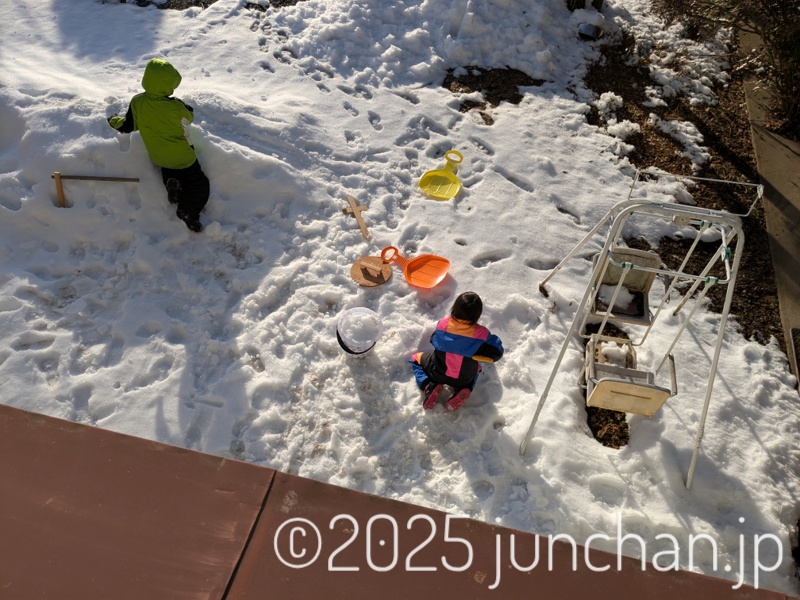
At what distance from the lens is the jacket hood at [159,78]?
12.1ft

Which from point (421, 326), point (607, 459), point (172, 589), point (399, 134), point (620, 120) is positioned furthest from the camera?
point (620, 120)

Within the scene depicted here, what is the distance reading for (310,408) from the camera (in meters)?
3.38

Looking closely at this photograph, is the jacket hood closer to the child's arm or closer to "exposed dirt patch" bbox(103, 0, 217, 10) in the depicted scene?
the child's arm

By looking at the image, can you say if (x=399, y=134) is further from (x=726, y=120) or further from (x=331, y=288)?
(x=726, y=120)

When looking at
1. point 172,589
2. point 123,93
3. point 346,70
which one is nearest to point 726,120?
point 346,70

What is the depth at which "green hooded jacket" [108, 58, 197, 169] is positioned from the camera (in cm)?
373

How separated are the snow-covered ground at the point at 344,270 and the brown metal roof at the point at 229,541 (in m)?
0.38

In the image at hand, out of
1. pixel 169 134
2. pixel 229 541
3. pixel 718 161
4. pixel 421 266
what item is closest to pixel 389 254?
pixel 421 266

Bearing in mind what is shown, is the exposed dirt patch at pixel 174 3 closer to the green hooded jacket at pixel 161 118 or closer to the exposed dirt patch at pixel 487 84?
the green hooded jacket at pixel 161 118

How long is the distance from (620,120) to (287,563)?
15.1 ft

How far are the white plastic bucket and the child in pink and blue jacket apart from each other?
351 mm

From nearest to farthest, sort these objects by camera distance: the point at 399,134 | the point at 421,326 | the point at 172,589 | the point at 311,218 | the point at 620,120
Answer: the point at 172,589 < the point at 421,326 < the point at 311,218 < the point at 399,134 < the point at 620,120

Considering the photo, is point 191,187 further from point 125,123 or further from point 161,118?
point 125,123

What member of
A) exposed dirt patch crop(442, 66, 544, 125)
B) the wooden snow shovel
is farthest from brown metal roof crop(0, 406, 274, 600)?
exposed dirt patch crop(442, 66, 544, 125)
